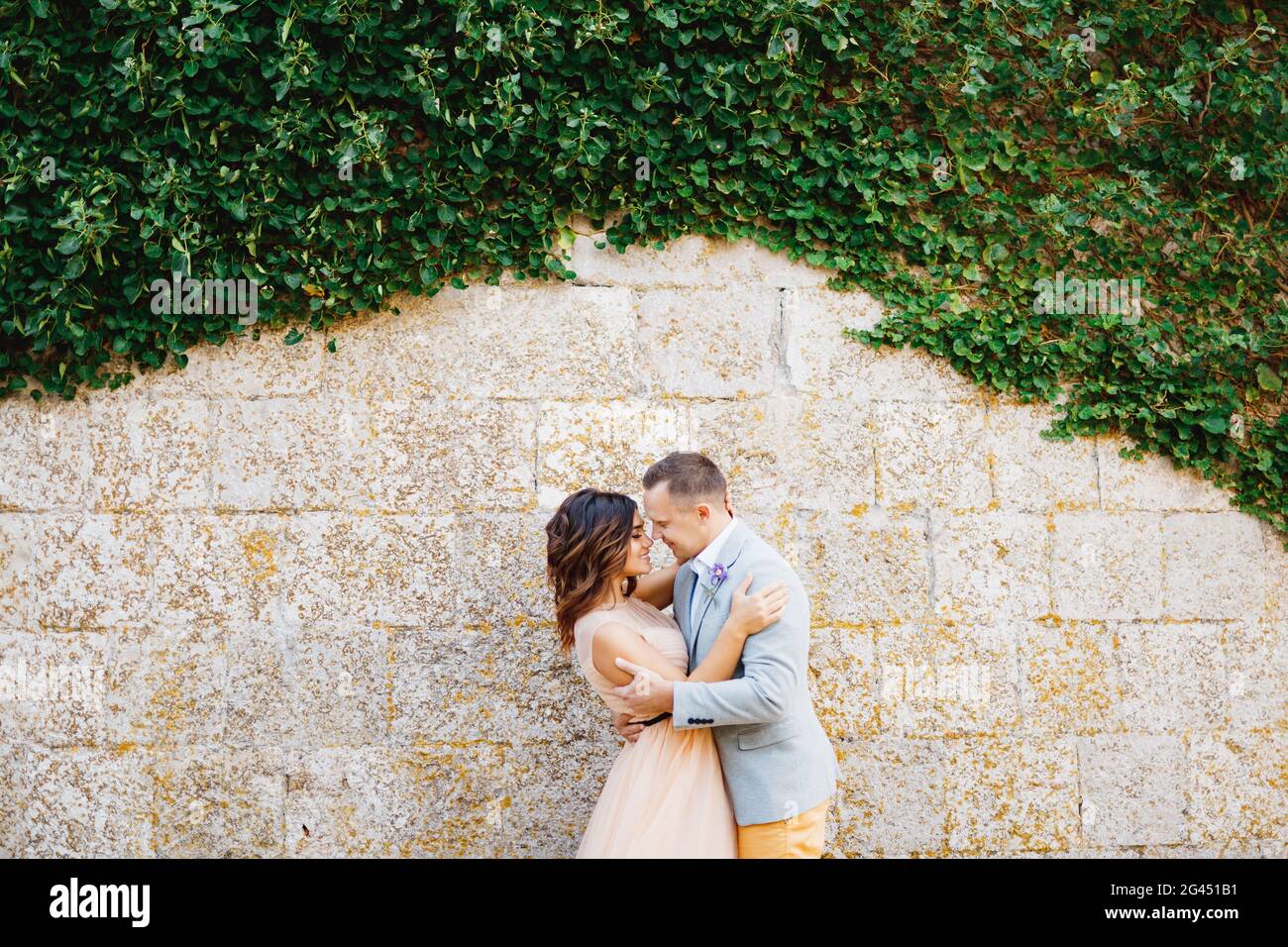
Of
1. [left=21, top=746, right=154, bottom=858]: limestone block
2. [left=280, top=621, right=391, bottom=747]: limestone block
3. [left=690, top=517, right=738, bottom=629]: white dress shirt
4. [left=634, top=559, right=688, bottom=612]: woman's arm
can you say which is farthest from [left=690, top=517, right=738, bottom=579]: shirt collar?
[left=21, top=746, right=154, bottom=858]: limestone block

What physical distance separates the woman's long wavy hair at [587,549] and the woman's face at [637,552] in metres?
0.02

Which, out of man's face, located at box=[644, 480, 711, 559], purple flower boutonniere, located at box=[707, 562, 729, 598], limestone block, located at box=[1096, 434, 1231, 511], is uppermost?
limestone block, located at box=[1096, 434, 1231, 511]

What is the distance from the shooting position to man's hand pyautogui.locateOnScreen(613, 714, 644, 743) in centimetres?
305

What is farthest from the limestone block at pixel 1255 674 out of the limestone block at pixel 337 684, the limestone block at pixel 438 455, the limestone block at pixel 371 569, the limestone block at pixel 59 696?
the limestone block at pixel 59 696

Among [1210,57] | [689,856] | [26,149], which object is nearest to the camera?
[689,856]

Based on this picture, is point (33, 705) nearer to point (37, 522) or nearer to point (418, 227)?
point (37, 522)

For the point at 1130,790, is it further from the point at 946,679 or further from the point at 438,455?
the point at 438,455

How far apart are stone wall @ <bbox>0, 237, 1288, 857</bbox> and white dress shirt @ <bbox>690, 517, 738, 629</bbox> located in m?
0.78

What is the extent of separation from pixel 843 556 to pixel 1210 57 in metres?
2.50

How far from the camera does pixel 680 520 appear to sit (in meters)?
3.02

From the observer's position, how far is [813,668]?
12.3ft

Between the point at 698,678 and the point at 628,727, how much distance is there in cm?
35

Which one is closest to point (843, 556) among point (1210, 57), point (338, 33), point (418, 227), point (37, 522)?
point (418, 227)

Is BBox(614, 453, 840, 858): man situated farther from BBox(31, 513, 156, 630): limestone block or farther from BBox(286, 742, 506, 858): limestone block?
BBox(31, 513, 156, 630): limestone block
